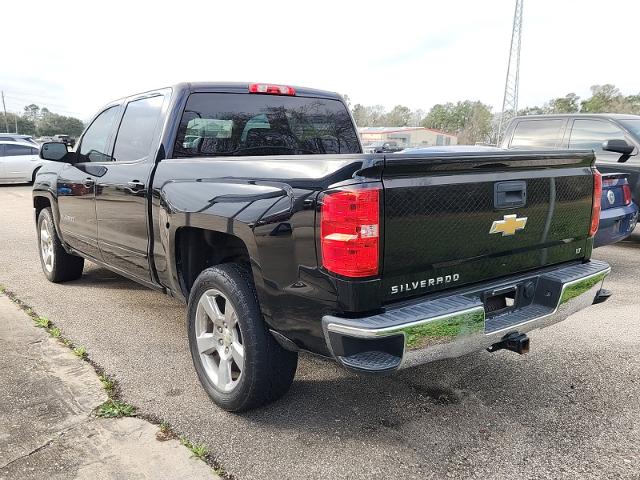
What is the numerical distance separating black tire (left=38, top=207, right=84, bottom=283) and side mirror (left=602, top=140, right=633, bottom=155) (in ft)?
21.9

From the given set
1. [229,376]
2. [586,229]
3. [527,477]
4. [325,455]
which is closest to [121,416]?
[229,376]

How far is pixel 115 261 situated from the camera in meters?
4.29

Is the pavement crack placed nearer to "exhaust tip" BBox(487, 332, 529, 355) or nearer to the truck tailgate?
the truck tailgate

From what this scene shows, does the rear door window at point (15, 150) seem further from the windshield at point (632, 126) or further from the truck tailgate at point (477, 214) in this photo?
the truck tailgate at point (477, 214)

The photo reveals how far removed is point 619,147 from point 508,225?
5.17 meters

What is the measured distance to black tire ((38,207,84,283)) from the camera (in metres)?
5.47

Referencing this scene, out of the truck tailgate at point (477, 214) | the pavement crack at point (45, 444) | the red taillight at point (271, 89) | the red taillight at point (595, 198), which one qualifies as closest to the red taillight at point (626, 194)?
the red taillight at point (595, 198)

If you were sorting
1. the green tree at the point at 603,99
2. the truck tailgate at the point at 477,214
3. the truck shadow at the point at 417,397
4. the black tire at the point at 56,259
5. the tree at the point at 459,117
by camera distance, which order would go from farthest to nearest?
the tree at the point at 459,117 → the green tree at the point at 603,99 → the black tire at the point at 56,259 → the truck shadow at the point at 417,397 → the truck tailgate at the point at 477,214

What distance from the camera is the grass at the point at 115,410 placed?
2918 mm

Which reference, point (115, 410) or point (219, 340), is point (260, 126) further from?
point (115, 410)

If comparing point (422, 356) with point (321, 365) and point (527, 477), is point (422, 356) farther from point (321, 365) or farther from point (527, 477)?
point (321, 365)

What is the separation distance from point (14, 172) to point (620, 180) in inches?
740

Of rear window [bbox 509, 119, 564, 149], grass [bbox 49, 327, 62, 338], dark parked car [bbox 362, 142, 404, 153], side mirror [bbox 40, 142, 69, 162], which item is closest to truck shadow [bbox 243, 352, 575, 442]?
grass [bbox 49, 327, 62, 338]

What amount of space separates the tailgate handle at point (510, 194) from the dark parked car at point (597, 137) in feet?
16.0
